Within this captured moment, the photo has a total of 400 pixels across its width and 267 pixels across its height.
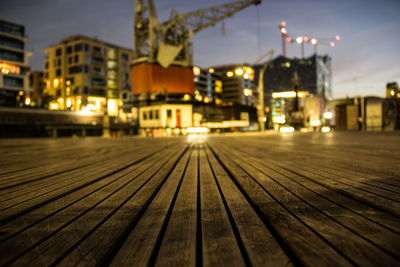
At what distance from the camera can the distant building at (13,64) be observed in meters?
42.5

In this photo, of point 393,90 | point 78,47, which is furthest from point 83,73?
point 393,90

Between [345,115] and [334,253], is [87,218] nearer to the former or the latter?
[334,253]

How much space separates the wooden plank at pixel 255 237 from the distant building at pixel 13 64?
4939 centimetres

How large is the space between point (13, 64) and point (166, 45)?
1114 inches

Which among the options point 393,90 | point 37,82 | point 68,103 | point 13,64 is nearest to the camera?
point 393,90

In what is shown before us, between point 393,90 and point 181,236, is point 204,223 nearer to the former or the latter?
point 181,236

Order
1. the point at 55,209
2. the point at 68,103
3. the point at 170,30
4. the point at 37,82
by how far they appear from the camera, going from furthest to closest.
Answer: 1. the point at 37,82
2. the point at 68,103
3. the point at 170,30
4. the point at 55,209

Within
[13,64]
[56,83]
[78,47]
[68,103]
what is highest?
[78,47]

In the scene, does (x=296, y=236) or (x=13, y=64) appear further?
(x=13, y=64)

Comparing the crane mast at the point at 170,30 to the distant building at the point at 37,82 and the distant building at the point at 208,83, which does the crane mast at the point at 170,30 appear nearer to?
the distant building at the point at 208,83

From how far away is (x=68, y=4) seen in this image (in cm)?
13675

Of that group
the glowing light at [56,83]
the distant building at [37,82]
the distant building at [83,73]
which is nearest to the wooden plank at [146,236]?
the distant building at [83,73]

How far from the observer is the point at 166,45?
→ 3875 centimetres

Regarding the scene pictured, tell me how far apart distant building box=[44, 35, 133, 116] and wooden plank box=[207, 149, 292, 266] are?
54.7 m
